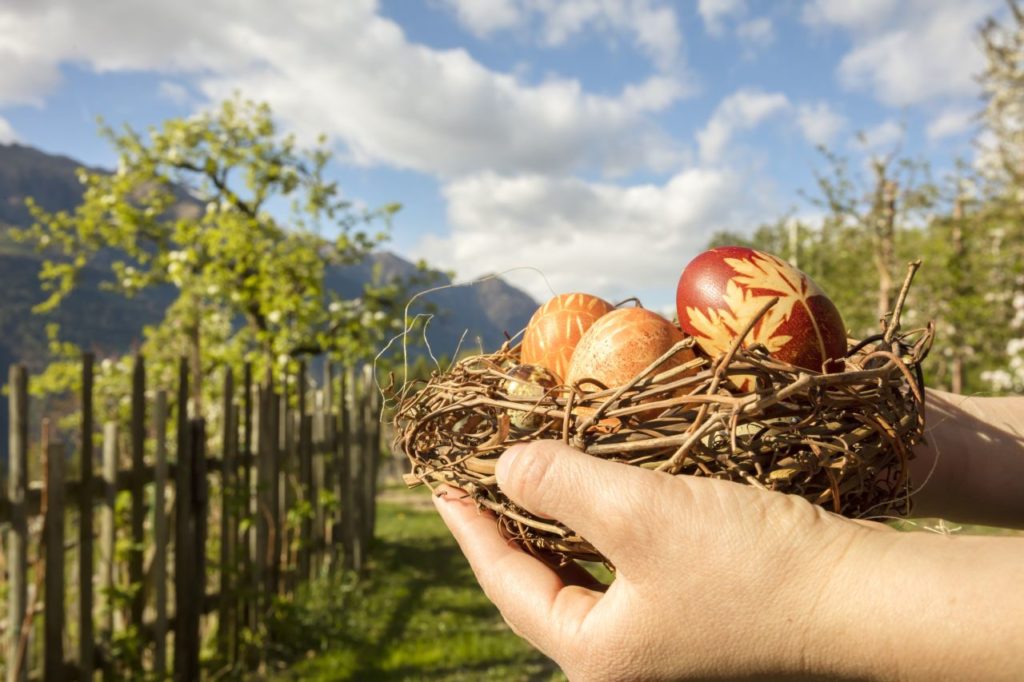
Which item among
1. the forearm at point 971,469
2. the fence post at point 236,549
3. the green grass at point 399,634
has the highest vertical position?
the forearm at point 971,469

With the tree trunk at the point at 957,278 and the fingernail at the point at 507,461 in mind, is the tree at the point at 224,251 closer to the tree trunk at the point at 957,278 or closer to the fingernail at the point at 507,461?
the fingernail at the point at 507,461

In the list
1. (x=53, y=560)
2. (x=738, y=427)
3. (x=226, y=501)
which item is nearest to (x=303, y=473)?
(x=226, y=501)

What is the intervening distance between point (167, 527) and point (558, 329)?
12.7 feet

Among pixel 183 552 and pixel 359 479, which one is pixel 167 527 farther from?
pixel 359 479

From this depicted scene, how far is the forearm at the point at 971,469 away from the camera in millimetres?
2215

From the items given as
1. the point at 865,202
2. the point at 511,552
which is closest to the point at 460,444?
the point at 511,552

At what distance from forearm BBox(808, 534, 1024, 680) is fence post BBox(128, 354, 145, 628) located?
4083 mm

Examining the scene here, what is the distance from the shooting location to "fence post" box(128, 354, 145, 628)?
437 centimetres

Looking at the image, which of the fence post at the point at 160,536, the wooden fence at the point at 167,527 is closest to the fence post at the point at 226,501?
the wooden fence at the point at 167,527

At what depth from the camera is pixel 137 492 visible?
14.7 feet

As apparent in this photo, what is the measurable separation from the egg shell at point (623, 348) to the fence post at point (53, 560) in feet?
10.4

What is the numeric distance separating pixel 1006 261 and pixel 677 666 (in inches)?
605

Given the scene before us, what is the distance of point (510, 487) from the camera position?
57.7 inches

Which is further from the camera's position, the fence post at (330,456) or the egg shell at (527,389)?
the fence post at (330,456)
